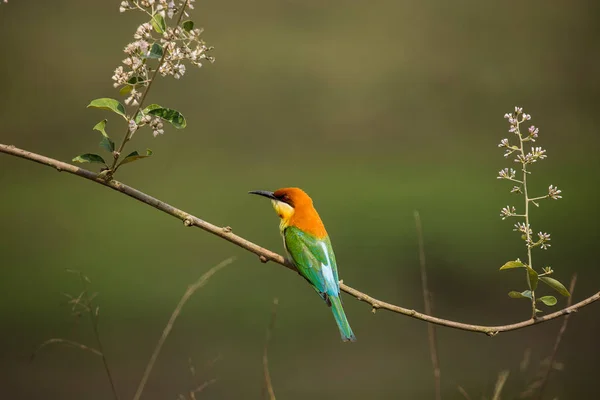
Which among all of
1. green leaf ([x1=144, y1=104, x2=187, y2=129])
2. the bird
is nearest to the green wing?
the bird

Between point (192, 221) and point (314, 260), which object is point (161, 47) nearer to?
point (192, 221)

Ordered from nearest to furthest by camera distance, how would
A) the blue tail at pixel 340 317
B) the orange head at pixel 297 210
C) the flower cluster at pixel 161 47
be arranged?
the flower cluster at pixel 161 47 → the blue tail at pixel 340 317 → the orange head at pixel 297 210

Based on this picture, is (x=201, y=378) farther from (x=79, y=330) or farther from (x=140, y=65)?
(x=140, y=65)

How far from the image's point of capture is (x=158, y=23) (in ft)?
3.01

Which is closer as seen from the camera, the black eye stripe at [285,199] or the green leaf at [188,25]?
the green leaf at [188,25]

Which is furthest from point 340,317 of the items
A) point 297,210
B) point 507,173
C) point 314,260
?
point 507,173

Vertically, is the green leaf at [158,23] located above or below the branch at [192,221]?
above

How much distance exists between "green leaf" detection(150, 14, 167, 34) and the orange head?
2.23 ft

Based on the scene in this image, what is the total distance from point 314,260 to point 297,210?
5.5 inches

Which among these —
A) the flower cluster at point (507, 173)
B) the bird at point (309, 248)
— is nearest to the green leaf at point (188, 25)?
the flower cluster at point (507, 173)

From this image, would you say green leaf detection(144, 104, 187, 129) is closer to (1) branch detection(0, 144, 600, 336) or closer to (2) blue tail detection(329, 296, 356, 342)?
(1) branch detection(0, 144, 600, 336)

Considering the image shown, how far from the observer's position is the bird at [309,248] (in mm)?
1479

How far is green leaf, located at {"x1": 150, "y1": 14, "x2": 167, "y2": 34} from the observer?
0.91m

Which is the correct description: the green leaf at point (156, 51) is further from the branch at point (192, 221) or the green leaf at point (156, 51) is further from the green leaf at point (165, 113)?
the branch at point (192, 221)
